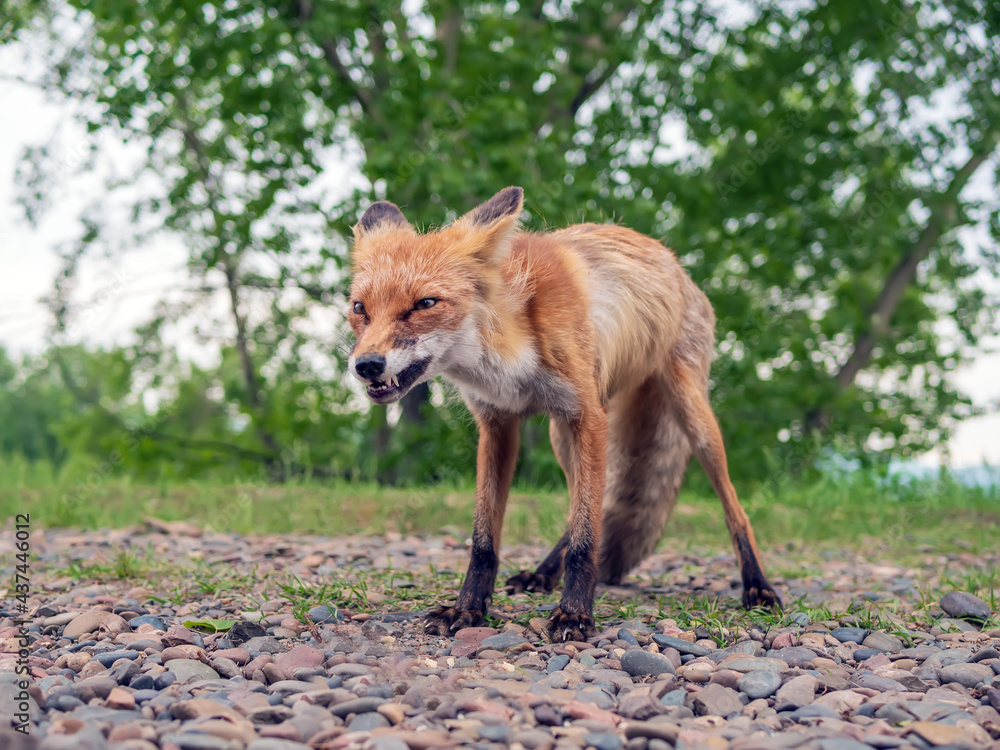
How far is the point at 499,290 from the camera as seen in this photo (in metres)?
3.52

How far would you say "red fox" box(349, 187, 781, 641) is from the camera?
3.26 m

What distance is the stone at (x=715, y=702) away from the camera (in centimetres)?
249

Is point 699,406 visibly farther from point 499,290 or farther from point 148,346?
point 148,346

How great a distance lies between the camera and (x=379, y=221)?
13.1 ft

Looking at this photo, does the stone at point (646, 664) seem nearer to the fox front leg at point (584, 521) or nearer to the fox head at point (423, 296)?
the fox front leg at point (584, 521)

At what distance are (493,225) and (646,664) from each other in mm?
1990

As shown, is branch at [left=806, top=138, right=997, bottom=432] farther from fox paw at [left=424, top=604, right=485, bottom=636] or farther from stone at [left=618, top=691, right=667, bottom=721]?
stone at [left=618, top=691, right=667, bottom=721]

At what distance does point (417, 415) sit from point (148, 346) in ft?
16.0

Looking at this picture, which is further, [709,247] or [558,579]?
[709,247]

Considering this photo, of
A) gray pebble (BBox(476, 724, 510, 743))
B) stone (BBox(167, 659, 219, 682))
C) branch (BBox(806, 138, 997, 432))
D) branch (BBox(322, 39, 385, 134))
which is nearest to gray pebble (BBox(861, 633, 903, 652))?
gray pebble (BBox(476, 724, 510, 743))

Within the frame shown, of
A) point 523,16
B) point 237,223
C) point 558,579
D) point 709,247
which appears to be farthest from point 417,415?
point 558,579

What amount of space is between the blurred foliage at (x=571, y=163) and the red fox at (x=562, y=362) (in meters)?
4.00

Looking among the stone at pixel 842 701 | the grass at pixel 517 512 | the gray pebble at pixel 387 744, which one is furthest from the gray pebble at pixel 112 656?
the grass at pixel 517 512

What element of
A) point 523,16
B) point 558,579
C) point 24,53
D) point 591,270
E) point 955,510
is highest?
point 523,16
